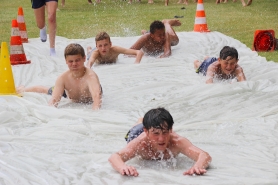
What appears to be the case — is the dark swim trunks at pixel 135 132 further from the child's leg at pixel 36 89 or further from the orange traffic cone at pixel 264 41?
the orange traffic cone at pixel 264 41

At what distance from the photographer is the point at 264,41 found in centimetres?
1006

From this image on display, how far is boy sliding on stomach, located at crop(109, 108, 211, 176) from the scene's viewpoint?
4160 millimetres

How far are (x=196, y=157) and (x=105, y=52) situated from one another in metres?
4.86

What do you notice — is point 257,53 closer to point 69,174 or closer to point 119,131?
point 119,131

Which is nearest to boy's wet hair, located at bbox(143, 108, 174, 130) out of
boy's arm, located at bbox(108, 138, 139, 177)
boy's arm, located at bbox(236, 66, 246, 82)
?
boy's arm, located at bbox(108, 138, 139, 177)

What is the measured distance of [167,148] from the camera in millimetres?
4426

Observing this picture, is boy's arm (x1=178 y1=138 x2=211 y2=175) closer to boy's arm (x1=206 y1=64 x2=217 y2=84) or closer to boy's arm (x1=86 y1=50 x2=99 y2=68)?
boy's arm (x1=206 y1=64 x2=217 y2=84)

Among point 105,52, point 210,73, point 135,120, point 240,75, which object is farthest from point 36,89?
point 240,75

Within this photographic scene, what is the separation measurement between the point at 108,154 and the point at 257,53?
557 cm

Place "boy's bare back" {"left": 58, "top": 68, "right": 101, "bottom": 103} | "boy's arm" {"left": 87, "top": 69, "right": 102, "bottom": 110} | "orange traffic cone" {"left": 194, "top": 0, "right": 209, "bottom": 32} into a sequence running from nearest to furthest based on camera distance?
"boy's arm" {"left": 87, "top": 69, "right": 102, "bottom": 110} < "boy's bare back" {"left": 58, "top": 68, "right": 101, "bottom": 103} < "orange traffic cone" {"left": 194, "top": 0, "right": 209, "bottom": 32}

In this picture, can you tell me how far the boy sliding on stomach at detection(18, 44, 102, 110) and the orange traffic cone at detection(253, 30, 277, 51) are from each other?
14.0 feet

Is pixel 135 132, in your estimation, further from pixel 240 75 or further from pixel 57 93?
pixel 240 75

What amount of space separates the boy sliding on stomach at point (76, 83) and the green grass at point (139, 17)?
13.1 feet

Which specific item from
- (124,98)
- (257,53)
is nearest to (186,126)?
(124,98)
